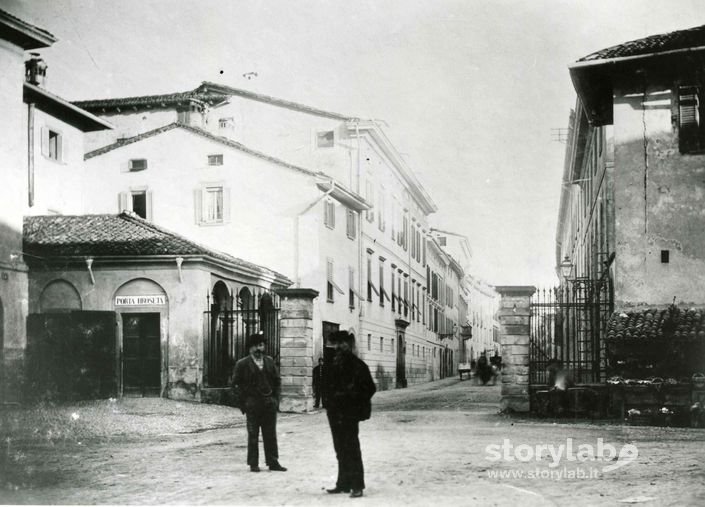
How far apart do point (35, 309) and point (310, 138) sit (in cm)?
612

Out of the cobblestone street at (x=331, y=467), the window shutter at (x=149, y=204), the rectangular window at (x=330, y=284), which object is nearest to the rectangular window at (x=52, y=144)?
the window shutter at (x=149, y=204)

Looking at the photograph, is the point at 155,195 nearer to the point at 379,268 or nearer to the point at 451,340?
the point at 379,268

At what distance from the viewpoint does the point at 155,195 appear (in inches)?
824

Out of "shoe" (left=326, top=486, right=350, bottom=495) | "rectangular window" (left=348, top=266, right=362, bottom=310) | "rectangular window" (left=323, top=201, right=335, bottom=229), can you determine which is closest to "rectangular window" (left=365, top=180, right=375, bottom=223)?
"rectangular window" (left=323, top=201, right=335, bottom=229)

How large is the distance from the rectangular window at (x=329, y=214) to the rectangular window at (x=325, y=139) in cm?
249

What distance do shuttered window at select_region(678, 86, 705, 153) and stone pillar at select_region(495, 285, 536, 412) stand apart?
127 inches

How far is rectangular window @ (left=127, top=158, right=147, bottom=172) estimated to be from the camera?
2111cm

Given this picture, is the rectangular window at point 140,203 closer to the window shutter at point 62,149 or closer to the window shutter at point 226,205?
the window shutter at point 226,205

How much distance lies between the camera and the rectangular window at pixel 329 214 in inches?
830

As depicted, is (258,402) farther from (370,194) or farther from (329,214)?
(329,214)

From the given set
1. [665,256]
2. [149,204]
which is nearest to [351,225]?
[149,204]

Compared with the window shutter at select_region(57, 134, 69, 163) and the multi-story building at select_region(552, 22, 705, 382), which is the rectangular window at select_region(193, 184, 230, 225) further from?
the multi-story building at select_region(552, 22, 705, 382)

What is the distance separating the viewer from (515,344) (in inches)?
568

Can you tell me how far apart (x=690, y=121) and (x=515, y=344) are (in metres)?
4.38
